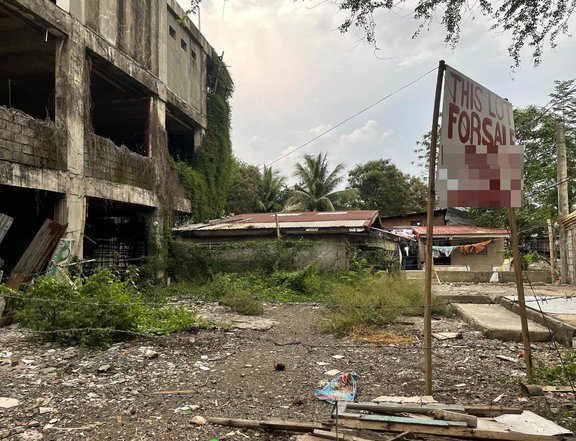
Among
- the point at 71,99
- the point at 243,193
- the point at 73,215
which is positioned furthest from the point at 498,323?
the point at 243,193

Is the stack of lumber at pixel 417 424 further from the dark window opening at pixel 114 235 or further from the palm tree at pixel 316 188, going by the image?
the palm tree at pixel 316 188

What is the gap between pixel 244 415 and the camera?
140 inches

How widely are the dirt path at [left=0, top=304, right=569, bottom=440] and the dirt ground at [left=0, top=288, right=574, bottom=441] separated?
0.01 m

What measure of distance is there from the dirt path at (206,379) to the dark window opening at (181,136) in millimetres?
10310

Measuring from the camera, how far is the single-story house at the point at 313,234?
45.1 feet

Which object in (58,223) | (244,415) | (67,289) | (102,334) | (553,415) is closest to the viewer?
(553,415)

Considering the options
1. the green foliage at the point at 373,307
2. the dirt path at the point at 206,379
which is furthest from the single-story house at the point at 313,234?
the dirt path at the point at 206,379

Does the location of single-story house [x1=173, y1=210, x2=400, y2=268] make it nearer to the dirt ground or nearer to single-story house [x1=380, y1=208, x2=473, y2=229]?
the dirt ground

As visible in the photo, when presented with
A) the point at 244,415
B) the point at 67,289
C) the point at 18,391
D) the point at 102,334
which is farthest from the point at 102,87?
the point at 244,415

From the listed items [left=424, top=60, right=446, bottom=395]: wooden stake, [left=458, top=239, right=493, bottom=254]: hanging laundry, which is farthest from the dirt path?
[left=458, top=239, right=493, bottom=254]: hanging laundry

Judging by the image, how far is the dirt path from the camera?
11.2 ft

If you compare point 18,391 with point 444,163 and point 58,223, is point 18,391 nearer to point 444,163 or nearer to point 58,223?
point 444,163

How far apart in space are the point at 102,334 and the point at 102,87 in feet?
31.1

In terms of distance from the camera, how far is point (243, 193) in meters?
28.6
